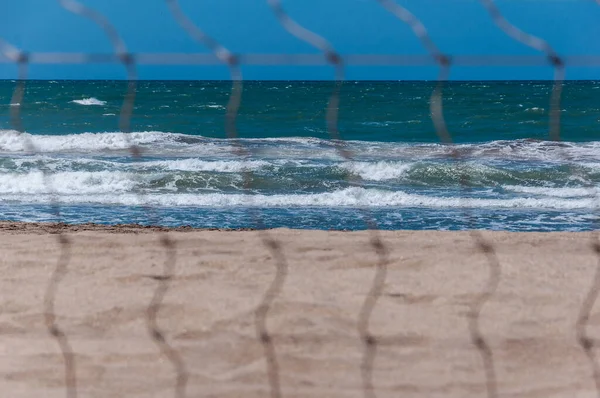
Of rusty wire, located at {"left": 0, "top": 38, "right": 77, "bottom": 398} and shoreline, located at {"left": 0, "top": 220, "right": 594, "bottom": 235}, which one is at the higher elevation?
shoreline, located at {"left": 0, "top": 220, "right": 594, "bottom": 235}

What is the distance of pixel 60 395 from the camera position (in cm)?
269

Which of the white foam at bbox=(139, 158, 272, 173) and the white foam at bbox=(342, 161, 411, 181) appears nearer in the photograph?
the white foam at bbox=(342, 161, 411, 181)

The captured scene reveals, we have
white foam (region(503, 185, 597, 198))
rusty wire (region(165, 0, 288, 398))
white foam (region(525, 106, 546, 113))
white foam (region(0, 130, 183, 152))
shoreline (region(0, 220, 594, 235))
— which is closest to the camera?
rusty wire (region(165, 0, 288, 398))

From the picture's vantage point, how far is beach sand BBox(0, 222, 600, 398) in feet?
9.21

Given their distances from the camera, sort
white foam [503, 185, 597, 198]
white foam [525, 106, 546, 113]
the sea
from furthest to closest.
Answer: white foam [525, 106, 546, 113] < white foam [503, 185, 597, 198] < the sea

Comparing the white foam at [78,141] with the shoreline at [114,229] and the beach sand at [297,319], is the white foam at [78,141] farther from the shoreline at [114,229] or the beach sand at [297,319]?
the beach sand at [297,319]

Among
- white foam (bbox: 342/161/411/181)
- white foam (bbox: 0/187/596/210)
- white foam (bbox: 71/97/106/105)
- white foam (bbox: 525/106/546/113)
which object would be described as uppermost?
white foam (bbox: 71/97/106/105)

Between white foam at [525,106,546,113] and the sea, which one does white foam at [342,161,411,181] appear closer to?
the sea

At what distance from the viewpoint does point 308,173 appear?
9.50m

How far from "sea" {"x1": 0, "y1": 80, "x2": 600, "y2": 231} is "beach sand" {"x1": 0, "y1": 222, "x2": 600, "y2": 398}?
2028 mm

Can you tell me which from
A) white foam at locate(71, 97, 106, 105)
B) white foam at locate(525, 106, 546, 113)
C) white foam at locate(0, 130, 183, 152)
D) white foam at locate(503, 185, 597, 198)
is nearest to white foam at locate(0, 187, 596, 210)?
white foam at locate(503, 185, 597, 198)

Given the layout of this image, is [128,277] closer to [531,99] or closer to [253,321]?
[253,321]

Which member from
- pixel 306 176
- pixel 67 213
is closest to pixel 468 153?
pixel 306 176

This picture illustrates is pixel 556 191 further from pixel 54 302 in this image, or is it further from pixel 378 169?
pixel 54 302
